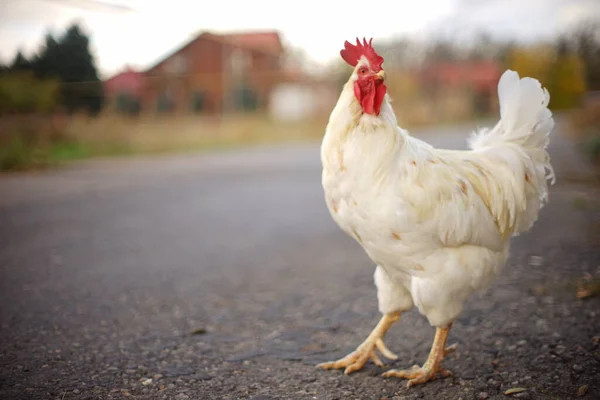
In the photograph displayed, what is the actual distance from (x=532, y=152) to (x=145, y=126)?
1263 cm

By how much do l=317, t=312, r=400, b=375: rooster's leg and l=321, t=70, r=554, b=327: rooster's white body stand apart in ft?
1.14

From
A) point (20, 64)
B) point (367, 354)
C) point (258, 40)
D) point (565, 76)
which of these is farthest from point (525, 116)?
point (258, 40)

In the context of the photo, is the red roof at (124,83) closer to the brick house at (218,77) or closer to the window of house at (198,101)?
the brick house at (218,77)

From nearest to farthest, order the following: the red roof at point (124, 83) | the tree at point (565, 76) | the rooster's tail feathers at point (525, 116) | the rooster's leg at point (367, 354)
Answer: the rooster's tail feathers at point (525, 116), the rooster's leg at point (367, 354), the tree at point (565, 76), the red roof at point (124, 83)

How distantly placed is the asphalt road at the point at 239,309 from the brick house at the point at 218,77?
9135mm

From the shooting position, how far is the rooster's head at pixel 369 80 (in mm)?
2732

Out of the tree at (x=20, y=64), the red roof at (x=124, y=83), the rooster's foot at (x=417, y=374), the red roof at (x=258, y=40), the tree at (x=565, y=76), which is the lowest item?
the rooster's foot at (x=417, y=374)

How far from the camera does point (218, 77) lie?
24.1m

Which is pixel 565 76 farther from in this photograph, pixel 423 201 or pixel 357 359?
pixel 357 359

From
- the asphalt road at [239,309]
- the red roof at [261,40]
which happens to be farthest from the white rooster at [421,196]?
the red roof at [261,40]

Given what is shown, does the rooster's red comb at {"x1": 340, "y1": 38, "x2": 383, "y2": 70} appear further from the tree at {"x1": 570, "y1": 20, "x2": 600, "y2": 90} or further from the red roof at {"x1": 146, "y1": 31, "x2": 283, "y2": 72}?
the red roof at {"x1": 146, "y1": 31, "x2": 283, "y2": 72}

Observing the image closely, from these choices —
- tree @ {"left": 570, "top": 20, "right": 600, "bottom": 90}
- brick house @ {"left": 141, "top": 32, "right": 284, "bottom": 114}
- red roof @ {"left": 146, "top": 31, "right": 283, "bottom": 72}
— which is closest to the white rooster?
tree @ {"left": 570, "top": 20, "right": 600, "bottom": 90}

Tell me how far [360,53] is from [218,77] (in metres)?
22.1

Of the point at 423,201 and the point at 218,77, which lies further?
the point at 218,77
